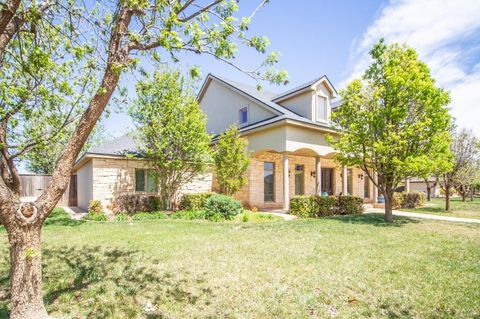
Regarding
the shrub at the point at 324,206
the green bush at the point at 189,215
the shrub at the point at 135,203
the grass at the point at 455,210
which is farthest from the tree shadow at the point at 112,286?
the grass at the point at 455,210

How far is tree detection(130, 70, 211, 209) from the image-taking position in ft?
43.7

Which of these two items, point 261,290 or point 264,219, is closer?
point 261,290

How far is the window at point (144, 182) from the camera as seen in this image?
15.3m

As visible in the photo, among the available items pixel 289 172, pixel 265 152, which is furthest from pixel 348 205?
pixel 265 152

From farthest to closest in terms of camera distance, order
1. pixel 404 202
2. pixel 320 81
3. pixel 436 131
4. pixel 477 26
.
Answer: pixel 404 202, pixel 320 81, pixel 436 131, pixel 477 26

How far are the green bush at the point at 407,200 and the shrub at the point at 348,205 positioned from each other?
4.26m

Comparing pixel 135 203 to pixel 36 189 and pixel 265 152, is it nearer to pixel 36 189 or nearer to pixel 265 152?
pixel 265 152

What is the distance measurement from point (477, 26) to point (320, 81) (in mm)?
7848

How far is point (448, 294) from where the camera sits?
13.5 feet

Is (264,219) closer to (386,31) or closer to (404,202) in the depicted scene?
(386,31)

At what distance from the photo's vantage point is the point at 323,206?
13430 mm

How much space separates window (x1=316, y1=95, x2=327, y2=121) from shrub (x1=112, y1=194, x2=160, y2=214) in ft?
34.7

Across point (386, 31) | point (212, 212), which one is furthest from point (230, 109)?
point (386, 31)

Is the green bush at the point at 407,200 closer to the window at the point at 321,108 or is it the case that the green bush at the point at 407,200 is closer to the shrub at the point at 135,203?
the window at the point at 321,108
